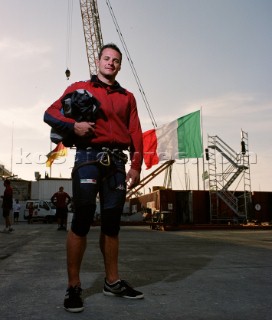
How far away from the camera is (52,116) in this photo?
7.33 ft

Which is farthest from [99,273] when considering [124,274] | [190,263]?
[190,263]

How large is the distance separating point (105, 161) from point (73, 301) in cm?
85

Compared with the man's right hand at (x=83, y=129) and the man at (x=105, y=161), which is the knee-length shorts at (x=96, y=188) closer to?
the man at (x=105, y=161)

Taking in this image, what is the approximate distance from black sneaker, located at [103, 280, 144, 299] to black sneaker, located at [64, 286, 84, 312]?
0.92ft

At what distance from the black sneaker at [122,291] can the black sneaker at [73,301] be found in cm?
28

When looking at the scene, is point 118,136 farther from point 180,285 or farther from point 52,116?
point 180,285

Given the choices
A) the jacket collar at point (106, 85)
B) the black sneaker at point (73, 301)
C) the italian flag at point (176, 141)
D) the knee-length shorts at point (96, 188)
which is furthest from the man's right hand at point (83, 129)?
the italian flag at point (176, 141)

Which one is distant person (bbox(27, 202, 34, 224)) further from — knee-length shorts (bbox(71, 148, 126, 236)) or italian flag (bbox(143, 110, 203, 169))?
knee-length shorts (bbox(71, 148, 126, 236))

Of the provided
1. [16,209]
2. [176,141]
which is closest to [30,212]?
[16,209]

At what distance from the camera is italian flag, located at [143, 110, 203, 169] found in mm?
20859

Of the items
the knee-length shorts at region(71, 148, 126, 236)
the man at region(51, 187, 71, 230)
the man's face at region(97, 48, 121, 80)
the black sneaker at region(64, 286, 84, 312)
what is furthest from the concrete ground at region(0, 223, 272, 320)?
the man at region(51, 187, 71, 230)

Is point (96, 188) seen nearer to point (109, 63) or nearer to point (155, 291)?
point (155, 291)

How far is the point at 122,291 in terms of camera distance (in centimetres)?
212

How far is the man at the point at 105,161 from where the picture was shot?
6.97 feet
